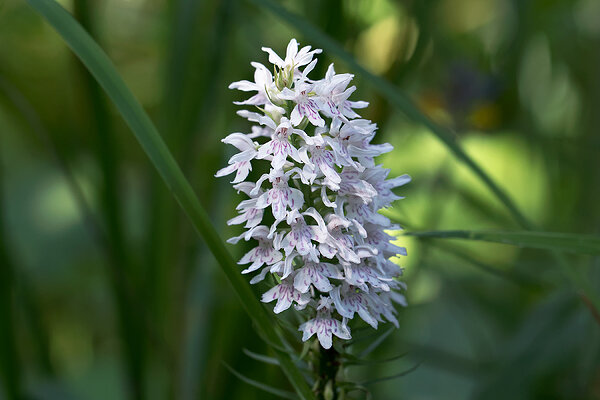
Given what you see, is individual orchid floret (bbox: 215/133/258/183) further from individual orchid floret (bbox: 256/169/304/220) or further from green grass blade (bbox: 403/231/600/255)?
green grass blade (bbox: 403/231/600/255)

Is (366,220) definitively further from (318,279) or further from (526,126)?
(526,126)

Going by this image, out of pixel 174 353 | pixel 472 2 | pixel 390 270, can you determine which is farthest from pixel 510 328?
pixel 472 2

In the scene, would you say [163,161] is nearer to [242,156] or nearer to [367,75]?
[242,156]

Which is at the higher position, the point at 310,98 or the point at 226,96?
the point at 226,96

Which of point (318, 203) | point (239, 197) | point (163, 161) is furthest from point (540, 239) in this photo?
point (239, 197)

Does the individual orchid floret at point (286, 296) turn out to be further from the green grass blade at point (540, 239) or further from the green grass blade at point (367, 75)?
the green grass blade at point (367, 75)

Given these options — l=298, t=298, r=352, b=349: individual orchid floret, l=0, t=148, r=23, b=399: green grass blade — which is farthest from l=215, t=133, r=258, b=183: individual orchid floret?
l=0, t=148, r=23, b=399: green grass blade
